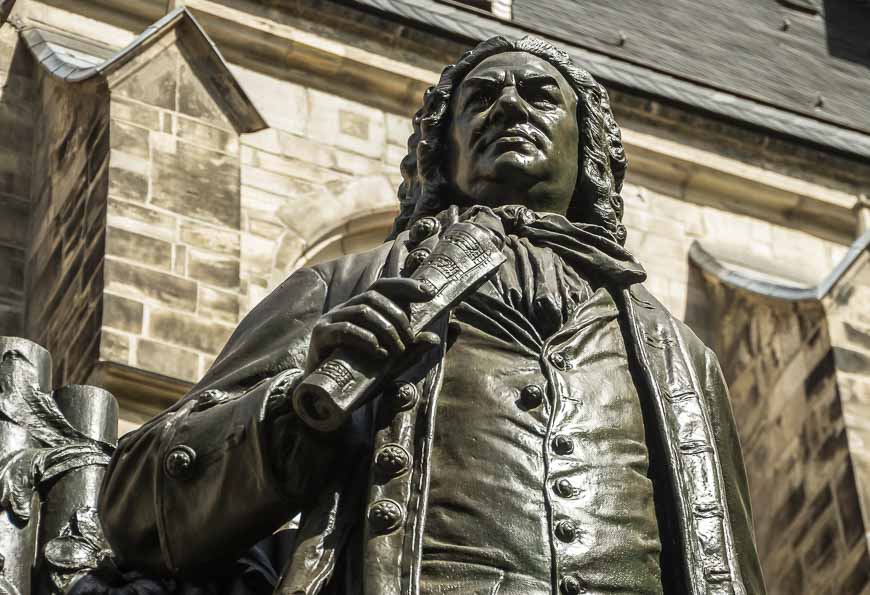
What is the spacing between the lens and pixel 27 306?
14.0 metres

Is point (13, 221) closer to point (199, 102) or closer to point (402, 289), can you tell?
point (199, 102)

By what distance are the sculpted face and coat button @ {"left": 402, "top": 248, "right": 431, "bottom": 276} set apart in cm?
42

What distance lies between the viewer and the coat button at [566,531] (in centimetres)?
395

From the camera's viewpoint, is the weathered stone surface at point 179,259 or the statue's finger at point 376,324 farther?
the weathered stone surface at point 179,259

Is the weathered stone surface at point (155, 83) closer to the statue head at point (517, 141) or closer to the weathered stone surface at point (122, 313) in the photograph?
the weathered stone surface at point (122, 313)

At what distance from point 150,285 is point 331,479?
8.58 meters

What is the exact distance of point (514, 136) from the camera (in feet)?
15.2

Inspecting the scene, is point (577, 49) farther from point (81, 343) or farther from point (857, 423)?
point (81, 343)

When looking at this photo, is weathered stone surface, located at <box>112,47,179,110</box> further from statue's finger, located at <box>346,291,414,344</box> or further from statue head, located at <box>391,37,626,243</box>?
statue's finger, located at <box>346,291,414,344</box>

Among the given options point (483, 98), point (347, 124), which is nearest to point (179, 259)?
point (347, 124)

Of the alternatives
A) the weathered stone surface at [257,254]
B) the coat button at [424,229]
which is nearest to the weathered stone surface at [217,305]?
the weathered stone surface at [257,254]

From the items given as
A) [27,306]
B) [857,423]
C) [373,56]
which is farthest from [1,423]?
[373,56]

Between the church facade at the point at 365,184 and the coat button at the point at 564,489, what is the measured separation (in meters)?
7.37

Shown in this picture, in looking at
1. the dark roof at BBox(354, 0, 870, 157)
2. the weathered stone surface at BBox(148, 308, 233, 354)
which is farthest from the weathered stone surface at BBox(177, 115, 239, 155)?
the dark roof at BBox(354, 0, 870, 157)
